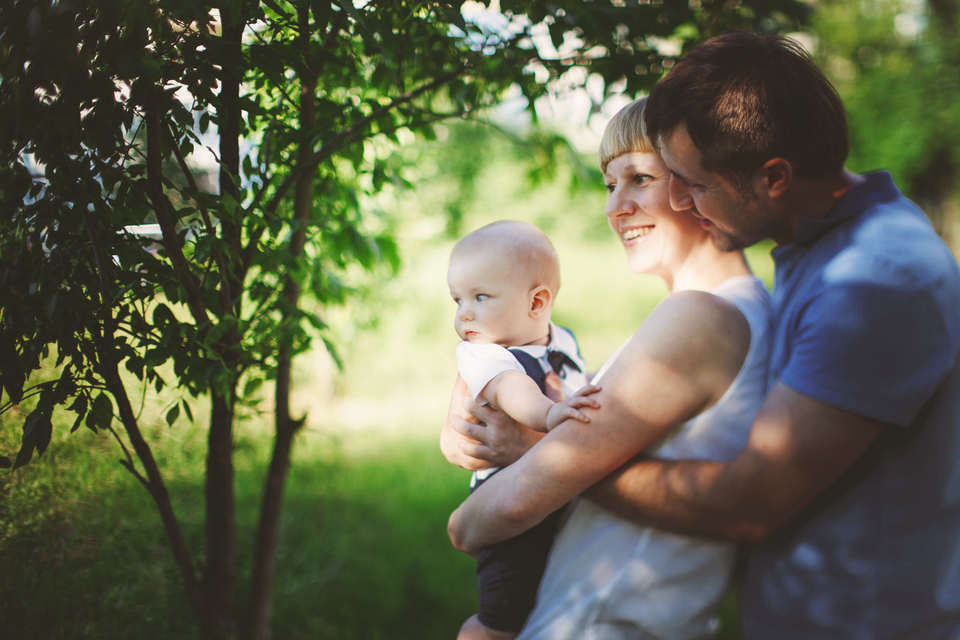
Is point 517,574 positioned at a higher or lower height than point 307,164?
lower

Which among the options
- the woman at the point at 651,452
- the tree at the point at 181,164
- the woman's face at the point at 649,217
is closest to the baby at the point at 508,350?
the woman at the point at 651,452

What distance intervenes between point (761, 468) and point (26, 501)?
177 centimetres

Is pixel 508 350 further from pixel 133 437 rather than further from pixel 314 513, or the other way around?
pixel 314 513

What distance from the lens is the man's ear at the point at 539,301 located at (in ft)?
5.65

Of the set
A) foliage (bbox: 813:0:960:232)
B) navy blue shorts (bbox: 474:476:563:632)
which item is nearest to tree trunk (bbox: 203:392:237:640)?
navy blue shorts (bbox: 474:476:563:632)

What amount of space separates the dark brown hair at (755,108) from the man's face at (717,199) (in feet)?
0.07

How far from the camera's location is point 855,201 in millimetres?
1321

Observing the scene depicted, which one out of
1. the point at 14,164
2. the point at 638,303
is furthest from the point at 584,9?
the point at 638,303

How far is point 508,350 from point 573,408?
0.35 meters

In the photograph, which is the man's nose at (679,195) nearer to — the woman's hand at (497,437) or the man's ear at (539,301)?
the man's ear at (539,301)

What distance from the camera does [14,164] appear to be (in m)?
1.34

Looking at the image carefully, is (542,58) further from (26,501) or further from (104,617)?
(104,617)

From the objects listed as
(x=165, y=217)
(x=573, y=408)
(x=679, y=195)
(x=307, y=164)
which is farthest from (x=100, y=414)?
(x=679, y=195)

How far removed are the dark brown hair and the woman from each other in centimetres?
30
